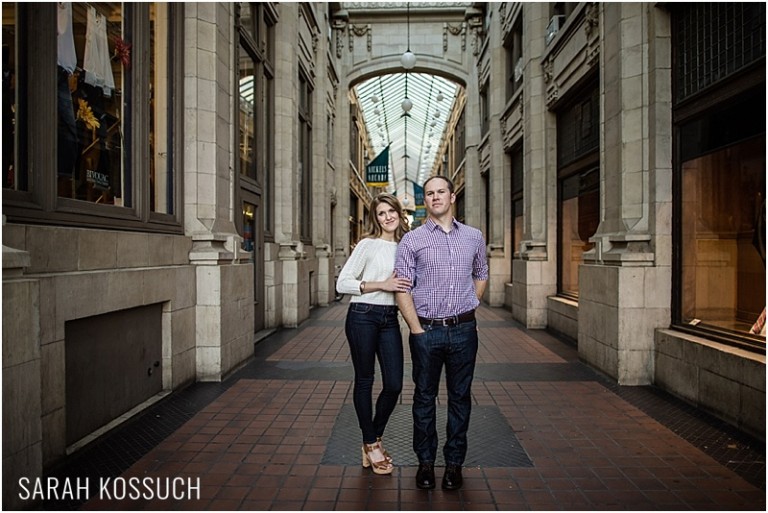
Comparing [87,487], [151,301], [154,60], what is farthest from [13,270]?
[154,60]

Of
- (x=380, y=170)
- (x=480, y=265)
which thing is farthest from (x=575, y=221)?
(x=380, y=170)

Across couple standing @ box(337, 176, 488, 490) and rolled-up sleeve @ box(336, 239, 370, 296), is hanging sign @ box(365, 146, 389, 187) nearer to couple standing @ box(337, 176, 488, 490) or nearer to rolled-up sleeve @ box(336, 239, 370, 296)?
rolled-up sleeve @ box(336, 239, 370, 296)

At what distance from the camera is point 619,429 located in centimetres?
473

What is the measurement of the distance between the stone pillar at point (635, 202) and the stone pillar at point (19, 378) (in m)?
5.91

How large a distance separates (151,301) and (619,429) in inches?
188

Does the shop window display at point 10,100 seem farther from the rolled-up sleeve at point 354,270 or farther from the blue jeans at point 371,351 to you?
the blue jeans at point 371,351

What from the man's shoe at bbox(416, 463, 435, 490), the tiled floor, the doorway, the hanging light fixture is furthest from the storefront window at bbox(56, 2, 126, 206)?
the hanging light fixture

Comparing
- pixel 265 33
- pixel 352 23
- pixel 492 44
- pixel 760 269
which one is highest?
pixel 352 23

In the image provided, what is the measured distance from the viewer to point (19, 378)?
3107 mm

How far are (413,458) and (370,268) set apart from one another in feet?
5.15

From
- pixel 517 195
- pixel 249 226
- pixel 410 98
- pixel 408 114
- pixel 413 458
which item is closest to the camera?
pixel 413 458

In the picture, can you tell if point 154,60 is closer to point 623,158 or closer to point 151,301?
point 151,301

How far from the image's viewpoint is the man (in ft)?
11.2

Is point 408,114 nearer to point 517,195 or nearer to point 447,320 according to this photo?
Answer: point 517,195
